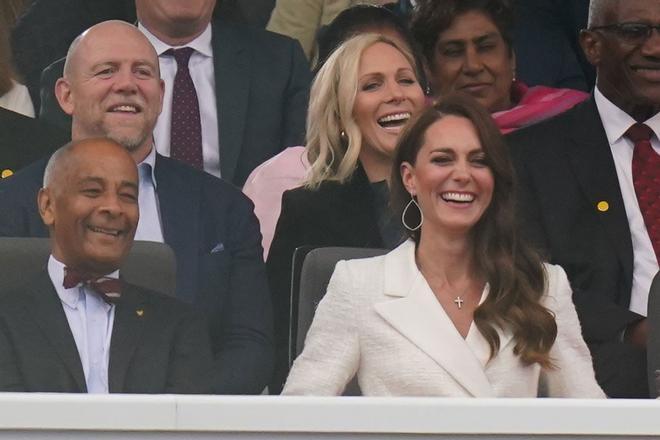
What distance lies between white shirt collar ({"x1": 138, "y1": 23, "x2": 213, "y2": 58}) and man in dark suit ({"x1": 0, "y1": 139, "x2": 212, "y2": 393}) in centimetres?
101

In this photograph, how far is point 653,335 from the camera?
16.7 ft

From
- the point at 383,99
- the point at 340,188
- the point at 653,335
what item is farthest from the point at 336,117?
the point at 653,335

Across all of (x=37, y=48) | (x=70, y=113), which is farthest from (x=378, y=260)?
(x=37, y=48)

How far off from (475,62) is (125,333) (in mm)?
1741

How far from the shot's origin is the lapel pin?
5.59 metres

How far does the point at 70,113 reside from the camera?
19.4 ft

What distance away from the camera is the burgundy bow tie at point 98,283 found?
514 cm

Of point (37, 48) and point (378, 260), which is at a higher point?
point (37, 48)

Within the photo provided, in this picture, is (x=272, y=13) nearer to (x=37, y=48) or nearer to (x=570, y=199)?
(x=37, y=48)

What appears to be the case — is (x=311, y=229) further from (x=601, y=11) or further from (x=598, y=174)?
(x=601, y=11)

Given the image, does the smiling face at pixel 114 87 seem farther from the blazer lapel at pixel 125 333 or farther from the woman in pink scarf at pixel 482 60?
the woman in pink scarf at pixel 482 60

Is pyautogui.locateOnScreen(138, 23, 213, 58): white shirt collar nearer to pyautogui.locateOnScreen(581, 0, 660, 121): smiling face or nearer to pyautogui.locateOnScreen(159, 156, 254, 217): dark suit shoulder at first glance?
pyautogui.locateOnScreen(159, 156, 254, 217): dark suit shoulder

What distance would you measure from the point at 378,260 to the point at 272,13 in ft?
→ 6.85

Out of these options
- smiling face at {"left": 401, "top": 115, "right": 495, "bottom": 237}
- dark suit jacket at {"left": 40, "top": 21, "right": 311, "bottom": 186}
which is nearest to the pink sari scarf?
dark suit jacket at {"left": 40, "top": 21, "right": 311, "bottom": 186}
